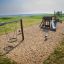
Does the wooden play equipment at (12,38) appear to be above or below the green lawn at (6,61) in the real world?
above

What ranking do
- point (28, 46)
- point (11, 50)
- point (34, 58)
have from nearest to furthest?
point (34, 58) → point (11, 50) → point (28, 46)

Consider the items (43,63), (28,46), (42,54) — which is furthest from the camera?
(28,46)

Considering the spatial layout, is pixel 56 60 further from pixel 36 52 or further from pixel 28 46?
pixel 28 46

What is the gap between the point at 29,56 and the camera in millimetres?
10922

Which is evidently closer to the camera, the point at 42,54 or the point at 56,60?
the point at 56,60

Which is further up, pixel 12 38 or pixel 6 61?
pixel 12 38

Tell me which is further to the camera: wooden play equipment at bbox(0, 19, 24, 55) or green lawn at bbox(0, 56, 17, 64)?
wooden play equipment at bbox(0, 19, 24, 55)

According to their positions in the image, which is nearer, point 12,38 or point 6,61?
point 6,61

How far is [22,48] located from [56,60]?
14.7 ft

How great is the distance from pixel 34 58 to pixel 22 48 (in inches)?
112

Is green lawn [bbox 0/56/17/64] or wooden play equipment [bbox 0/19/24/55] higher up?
wooden play equipment [bbox 0/19/24/55]

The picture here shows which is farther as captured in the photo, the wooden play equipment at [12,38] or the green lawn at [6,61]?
the wooden play equipment at [12,38]

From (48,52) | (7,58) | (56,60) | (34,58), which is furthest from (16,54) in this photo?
(56,60)

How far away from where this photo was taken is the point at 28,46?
44.5 ft
